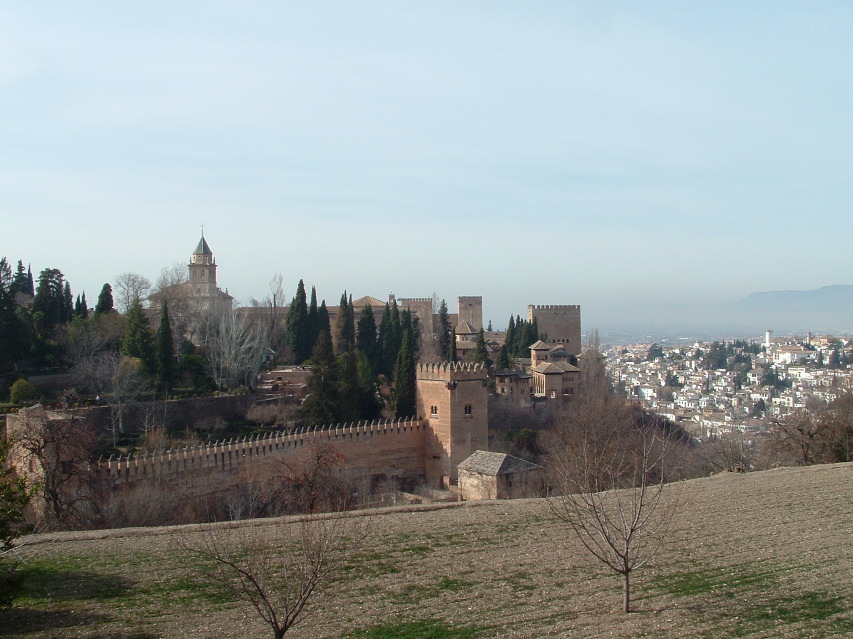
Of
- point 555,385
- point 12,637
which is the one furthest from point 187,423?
point 12,637

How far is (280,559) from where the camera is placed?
11.7 m

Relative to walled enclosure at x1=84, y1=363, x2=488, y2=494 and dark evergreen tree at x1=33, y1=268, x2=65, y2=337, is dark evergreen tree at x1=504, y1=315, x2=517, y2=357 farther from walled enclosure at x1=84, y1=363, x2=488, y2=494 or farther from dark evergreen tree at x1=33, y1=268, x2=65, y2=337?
dark evergreen tree at x1=33, y1=268, x2=65, y2=337

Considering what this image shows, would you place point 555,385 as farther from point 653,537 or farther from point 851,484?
point 653,537

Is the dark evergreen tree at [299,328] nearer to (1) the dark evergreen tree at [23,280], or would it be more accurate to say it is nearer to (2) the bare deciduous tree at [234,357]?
(2) the bare deciduous tree at [234,357]

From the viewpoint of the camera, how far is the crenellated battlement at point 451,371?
2878 centimetres

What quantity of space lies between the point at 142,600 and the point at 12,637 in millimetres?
1611

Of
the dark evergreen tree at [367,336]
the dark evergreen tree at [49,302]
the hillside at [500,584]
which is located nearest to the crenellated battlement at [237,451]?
the hillside at [500,584]

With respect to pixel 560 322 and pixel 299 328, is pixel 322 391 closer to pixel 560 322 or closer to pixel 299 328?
pixel 299 328

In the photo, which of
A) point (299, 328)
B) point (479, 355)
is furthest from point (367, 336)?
point (479, 355)

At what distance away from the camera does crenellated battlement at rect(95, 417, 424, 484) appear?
21266 mm

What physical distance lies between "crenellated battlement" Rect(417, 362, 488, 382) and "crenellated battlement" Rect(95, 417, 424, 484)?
178cm

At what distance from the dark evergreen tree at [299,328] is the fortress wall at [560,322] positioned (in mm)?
21584

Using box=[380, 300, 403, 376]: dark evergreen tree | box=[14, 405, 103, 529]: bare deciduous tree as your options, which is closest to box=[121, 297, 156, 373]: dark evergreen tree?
box=[380, 300, 403, 376]: dark evergreen tree

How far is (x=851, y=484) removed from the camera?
1681 centimetres
